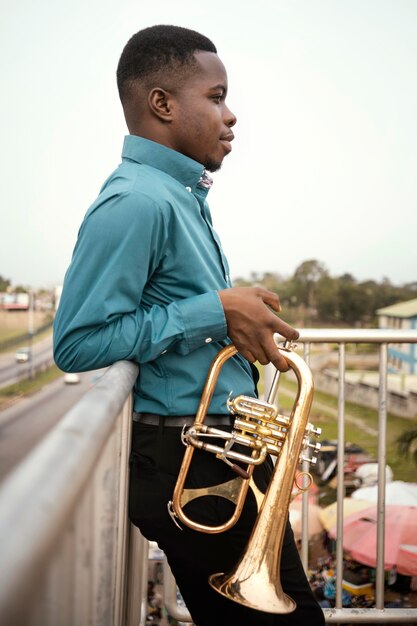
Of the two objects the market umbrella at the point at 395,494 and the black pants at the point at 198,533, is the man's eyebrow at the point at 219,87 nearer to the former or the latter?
the black pants at the point at 198,533

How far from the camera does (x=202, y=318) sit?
4.38 ft

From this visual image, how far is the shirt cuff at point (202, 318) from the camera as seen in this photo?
1329mm

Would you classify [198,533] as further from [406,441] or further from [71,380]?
[71,380]

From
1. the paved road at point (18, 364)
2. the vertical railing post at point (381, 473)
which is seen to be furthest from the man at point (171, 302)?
the paved road at point (18, 364)

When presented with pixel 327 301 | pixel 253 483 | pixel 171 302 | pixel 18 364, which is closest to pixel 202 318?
pixel 171 302

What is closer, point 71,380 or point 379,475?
point 379,475

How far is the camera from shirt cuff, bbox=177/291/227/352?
1329mm

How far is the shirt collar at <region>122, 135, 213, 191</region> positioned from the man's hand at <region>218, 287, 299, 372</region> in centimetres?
32

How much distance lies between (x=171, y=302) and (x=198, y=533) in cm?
53

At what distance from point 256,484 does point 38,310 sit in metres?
94.6

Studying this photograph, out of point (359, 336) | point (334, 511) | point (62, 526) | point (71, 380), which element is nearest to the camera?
point (62, 526)

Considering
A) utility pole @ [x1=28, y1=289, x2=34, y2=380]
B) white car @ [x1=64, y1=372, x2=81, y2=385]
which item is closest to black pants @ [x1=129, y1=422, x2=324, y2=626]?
white car @ [x1=64, y1=372, x2=81, y2=385]

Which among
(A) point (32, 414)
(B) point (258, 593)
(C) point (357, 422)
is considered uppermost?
(B) point (258, 593)

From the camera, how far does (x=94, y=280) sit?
4.22ft
